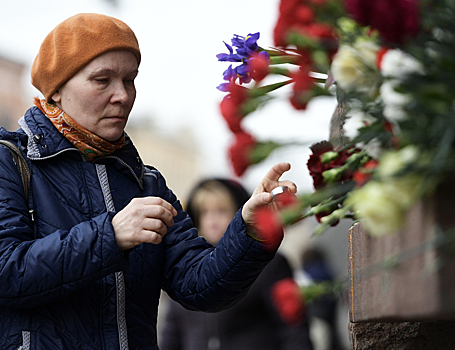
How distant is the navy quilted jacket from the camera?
3.54ft

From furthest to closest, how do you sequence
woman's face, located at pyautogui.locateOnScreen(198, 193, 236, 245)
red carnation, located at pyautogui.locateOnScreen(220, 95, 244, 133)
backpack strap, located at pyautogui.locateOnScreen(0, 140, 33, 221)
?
woman's face, located at pyautogui.locateOnScreen(198, 193, 236, 245)
backpack strap, located at pyautogui.locateOnScreen(0, 140, 33, 221)
red carnation, located at pyautogui.locateOnScreen(220, 95, 244, 133)

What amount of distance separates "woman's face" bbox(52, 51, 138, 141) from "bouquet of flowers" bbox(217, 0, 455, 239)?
795 millimetres

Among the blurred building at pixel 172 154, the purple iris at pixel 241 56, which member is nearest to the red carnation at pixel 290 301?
the purple iris at pixel 241 56

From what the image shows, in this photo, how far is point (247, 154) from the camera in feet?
1.61

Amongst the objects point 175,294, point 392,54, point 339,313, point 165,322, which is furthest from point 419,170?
point 339,313

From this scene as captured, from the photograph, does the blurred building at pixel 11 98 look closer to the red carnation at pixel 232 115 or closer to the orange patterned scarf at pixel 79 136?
the orange patterned scarf at pixel 79 136

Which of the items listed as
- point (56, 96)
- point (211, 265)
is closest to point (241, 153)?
point (211, 265)

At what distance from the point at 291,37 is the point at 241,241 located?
775 millimetres

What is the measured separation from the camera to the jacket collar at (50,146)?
124 cm

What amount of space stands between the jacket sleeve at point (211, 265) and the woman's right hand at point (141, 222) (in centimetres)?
19

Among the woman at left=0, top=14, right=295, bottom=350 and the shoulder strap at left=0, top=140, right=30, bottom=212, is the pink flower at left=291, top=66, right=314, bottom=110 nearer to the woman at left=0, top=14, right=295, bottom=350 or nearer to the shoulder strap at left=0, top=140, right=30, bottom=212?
the woman at left=0, top=14, right=295, bottom=350

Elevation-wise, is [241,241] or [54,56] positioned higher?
[54,56]

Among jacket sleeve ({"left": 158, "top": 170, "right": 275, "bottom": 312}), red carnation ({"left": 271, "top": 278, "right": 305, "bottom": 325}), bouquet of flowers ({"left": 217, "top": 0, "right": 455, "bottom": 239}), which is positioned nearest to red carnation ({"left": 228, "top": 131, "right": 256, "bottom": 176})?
bouquet of flowers ({"left": 217, "top": 0, "right": 455, "bottom": 239})

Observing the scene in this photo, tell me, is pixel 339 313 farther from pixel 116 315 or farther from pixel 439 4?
pixel 439 4
